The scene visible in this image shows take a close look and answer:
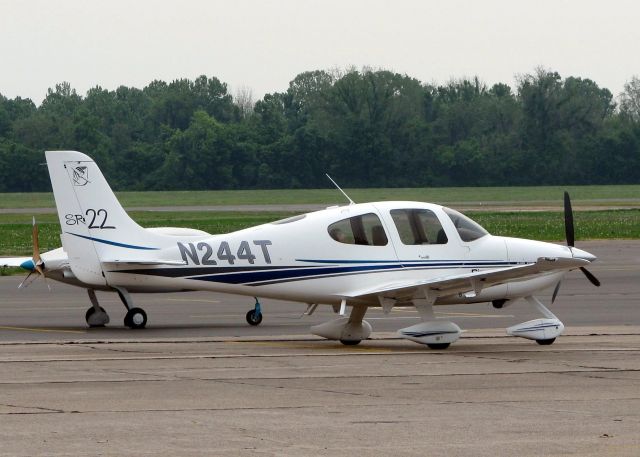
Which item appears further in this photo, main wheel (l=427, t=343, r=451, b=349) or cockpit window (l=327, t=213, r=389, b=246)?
cockpit window (l=327, t=213, r=389, b=246)

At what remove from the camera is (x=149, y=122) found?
484 ft

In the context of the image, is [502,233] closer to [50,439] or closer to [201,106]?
[50,439]

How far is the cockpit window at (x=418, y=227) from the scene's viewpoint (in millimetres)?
18562

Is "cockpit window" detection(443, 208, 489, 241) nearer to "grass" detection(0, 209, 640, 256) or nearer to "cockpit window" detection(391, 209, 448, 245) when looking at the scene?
"cockpit window" detection(391, 209, 448, 245)

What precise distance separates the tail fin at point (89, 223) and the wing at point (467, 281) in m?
3.54

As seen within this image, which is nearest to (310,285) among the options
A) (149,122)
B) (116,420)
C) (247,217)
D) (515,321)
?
(515,321)

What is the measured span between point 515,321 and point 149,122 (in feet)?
418

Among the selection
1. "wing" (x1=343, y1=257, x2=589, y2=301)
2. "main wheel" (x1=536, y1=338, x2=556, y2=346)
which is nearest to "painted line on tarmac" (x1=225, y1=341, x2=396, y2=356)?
"wing" (x1=343, y1=257, x2=589, y2=301)

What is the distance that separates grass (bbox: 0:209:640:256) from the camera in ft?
161

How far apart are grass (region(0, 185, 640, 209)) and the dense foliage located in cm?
430

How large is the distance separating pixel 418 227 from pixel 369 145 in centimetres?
10049

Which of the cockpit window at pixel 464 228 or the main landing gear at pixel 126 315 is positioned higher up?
the cockpit window at pixel 464 228

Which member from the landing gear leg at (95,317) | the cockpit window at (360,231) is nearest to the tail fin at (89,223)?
the landing gear leg at (95,317)

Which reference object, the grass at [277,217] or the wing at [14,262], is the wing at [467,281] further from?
the grass at [277,217]
